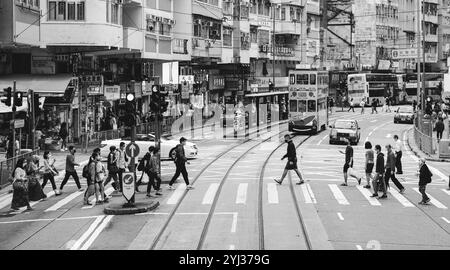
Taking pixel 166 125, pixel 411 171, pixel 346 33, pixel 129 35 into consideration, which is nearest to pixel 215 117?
pixel 166 125

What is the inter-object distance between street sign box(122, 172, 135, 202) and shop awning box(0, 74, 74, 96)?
18731mm

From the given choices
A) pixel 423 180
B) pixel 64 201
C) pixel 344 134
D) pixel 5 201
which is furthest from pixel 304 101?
pixel 5 201

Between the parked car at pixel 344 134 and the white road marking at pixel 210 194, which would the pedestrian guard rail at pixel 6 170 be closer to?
the white road marking at pixel 210 194

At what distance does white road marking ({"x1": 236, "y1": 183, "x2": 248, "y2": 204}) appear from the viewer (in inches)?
912

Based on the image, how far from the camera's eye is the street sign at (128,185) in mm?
21125

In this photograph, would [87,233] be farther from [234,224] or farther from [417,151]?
[417,151]

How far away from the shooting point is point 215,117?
2443 inches

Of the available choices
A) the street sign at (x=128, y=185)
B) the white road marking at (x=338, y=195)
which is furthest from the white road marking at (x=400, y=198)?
the street sign at (x=128, y=185)

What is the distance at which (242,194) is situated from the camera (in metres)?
24.5

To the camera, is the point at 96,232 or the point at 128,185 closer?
the point at 96,232

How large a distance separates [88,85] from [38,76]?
139 inches

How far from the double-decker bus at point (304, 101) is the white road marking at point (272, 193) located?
25.9 metres

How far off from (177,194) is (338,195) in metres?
5.14

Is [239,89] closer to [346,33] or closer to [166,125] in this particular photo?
[166,125]
